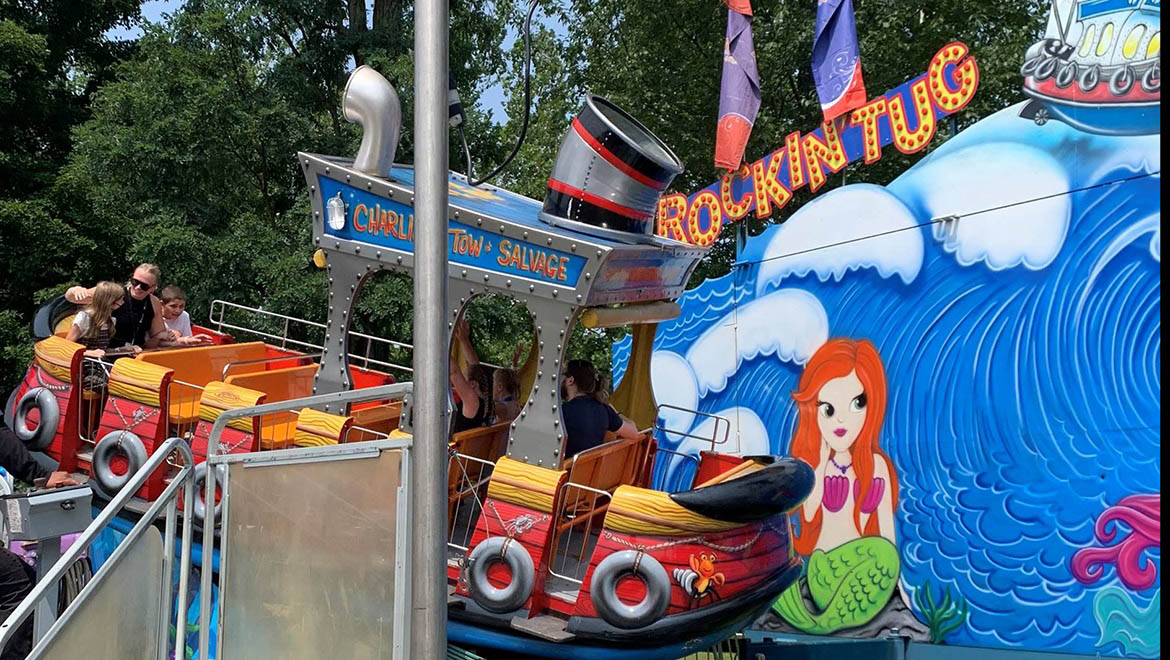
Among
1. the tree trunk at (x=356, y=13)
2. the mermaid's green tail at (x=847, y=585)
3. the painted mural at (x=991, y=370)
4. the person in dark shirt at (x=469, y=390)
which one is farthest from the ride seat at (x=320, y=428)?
the tree trunk at (x=356, y=13)

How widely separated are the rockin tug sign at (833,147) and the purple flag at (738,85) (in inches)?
13.9

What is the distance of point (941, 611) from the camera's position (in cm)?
899

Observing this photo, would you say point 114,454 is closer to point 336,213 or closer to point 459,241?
point 336,213

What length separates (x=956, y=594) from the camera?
888 cm

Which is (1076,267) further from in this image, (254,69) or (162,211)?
(254,69)

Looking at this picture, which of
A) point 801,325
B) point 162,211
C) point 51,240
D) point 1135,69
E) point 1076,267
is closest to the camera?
point 1135,69

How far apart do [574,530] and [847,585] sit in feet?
11.9

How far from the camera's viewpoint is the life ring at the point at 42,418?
7.12 metres

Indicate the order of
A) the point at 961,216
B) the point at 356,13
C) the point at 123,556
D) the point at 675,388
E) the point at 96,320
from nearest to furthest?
1. the point at 123,556
2. the point at 96,320
3. the point at 961,216
4. the point at 675,388
5. the point at 356,13

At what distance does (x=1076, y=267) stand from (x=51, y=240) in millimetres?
12017

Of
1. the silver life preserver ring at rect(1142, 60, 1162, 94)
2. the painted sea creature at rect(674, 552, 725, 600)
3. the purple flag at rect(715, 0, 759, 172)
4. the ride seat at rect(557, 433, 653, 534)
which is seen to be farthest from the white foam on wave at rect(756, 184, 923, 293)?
the painted sea creature at rect(674, 552, 725, 600)

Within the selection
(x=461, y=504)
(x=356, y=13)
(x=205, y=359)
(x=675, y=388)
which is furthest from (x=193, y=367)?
(x=356, y=13)

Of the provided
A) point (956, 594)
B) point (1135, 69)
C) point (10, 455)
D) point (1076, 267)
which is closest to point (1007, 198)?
point (1076, 267)

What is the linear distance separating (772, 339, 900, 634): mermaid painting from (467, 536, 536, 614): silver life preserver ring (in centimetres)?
435
